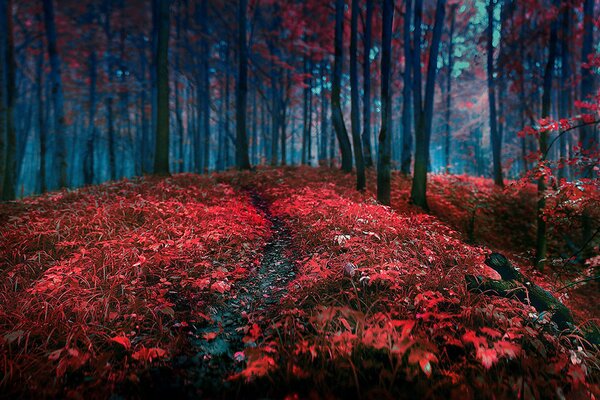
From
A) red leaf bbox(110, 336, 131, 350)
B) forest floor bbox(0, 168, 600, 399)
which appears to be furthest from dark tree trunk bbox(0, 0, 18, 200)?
→ red leaf bbox(110, 336, 131, 350)

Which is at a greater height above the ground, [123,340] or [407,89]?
[407,89]

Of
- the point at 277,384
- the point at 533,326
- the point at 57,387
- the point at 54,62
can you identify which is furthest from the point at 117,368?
the point at 54,62

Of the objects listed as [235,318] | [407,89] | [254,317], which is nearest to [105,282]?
[235,318]

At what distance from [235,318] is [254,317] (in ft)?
0.76

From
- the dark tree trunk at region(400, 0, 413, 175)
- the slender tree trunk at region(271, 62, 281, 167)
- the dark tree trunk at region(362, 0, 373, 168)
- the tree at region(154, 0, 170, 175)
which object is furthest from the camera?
the slender tree trunk at region(271, 62, 281, 167)

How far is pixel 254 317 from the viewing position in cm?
329

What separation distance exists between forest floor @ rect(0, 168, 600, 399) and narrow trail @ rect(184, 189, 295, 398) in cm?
2

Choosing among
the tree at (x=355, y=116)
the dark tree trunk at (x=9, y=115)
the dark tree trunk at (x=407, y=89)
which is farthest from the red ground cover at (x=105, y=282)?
the dark tree trunk at (x=407, y=89)

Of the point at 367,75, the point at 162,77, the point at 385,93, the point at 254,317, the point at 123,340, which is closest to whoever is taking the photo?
the point at 123,340

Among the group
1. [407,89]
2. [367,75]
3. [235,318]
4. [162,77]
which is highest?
[367,75]

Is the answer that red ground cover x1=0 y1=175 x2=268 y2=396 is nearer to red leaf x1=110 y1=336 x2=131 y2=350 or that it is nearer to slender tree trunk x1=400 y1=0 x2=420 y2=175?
red leaf x1=110 y1=336 x2=131 y2=350

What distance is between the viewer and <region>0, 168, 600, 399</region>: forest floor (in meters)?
2.22

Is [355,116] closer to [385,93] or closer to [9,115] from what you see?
[385,93]

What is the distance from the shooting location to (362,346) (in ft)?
8.08
